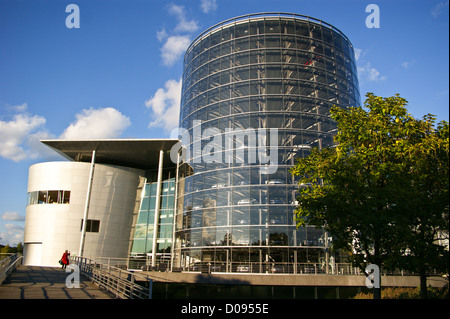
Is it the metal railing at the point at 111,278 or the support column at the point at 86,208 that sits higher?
the support column at the point at 86,208

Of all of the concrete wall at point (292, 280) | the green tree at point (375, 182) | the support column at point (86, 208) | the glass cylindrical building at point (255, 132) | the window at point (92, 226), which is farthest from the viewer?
the window at point (92, 226)

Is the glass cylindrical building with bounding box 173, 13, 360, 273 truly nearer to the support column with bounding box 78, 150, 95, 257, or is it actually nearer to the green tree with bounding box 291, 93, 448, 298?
the support column with bounding box 78, 150, 95, 257

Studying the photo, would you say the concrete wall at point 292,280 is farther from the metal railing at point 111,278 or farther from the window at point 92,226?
the window at point 92,226

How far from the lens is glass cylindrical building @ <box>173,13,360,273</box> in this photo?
91.0ft

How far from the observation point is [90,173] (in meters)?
38.5

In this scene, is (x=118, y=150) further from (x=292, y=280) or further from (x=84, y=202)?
(x=292, y=280)

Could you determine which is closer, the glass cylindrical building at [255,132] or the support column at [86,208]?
the glass cylindrical building at [255,132]

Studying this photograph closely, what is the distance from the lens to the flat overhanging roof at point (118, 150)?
3706 centimetres

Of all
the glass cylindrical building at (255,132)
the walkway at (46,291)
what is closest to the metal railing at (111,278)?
the walkway at (46,291)

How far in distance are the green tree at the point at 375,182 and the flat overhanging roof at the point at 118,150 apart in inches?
899

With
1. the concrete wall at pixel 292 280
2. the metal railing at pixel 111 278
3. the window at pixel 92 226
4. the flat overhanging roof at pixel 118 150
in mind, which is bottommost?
the concrete wall at pixel 292 280

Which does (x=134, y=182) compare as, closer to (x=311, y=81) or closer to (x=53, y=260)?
(x=53, y=260)

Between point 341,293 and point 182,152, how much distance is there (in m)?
19.3

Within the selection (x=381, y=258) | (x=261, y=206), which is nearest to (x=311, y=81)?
(x=261, y=206)
